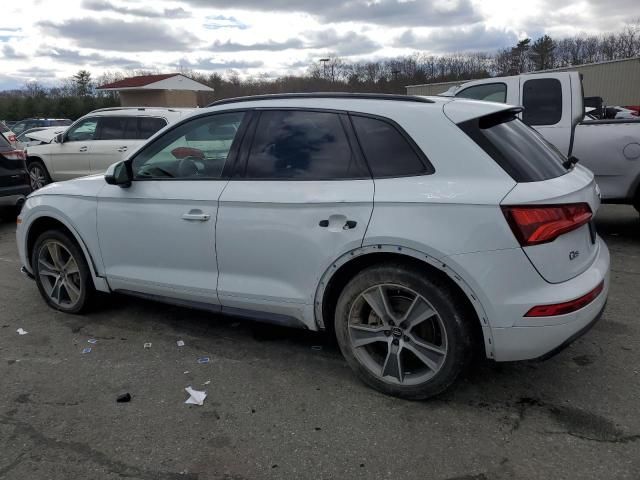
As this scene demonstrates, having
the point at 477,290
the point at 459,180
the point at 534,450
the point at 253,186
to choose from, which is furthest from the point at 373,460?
the point at 253,186

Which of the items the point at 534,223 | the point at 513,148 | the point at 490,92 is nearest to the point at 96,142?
the point at 490,92

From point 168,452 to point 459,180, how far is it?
6.80 feet

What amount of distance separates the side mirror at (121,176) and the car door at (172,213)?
0.05 metres

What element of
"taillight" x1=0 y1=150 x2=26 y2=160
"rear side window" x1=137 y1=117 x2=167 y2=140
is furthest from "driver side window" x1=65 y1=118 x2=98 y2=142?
"taillight" x1=0 y1=150 x2=26 y2=160

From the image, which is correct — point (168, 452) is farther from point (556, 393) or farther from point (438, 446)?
point (556, 393)

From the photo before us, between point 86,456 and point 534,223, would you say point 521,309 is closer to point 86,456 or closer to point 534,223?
point 534,223

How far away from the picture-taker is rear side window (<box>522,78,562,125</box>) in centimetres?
706

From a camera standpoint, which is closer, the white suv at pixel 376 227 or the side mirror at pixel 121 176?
the white suv at pixel 376 227

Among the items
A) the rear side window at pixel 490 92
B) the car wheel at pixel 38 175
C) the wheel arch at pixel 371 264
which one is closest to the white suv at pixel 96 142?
the car wheel at pixel 38 175

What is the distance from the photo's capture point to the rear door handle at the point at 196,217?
146 inches

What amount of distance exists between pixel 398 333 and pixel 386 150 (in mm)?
1057

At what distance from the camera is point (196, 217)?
373 centimetres

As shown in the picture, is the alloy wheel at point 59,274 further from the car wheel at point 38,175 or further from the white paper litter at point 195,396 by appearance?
the car wheel at point 38,175

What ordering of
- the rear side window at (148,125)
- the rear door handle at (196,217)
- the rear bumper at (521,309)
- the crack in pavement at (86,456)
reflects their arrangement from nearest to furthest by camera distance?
the crack in pavement at (86,456) < the rear bumper at (521,309) < the rear door handle at (196,217) < the rear side window at (148,125)
